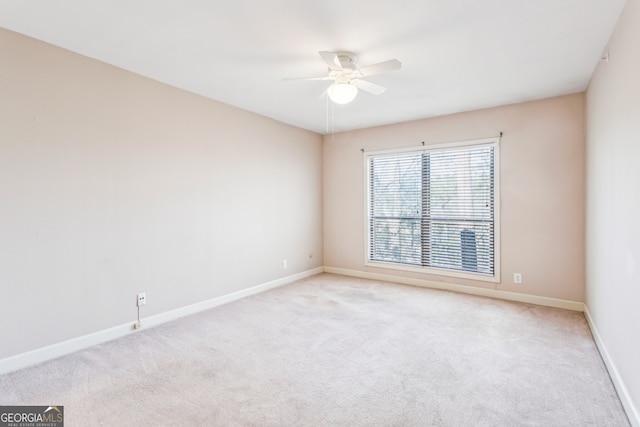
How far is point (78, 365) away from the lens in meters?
2.50

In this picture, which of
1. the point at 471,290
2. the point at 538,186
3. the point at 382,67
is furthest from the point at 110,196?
the point at 538,186

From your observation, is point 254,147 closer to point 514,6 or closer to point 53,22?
point 53,22

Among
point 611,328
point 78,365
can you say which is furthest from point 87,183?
point 611,328

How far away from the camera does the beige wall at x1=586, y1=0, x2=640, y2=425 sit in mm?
1864

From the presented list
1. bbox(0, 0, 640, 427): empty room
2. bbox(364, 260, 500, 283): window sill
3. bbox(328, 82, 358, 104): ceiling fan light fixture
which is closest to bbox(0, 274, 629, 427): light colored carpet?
bbox(0, 0, 640, 427): empty room

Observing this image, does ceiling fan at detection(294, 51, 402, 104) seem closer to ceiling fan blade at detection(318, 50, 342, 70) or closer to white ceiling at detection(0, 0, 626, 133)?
ceiling fan blade at detection(318, 50, 342, 70)

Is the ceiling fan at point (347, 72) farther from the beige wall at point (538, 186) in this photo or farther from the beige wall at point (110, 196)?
the beige wall at point (538, 186)

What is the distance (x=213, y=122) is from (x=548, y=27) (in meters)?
3.34

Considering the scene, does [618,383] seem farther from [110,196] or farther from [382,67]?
[110,196]

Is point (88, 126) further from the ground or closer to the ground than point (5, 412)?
further from the ground

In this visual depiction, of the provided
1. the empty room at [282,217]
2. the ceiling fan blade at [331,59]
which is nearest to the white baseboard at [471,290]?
the empty room at [282,217]

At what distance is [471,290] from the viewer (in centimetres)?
442

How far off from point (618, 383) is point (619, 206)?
45.8 inches

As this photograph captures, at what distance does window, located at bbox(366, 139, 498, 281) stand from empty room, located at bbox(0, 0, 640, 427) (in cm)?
3
